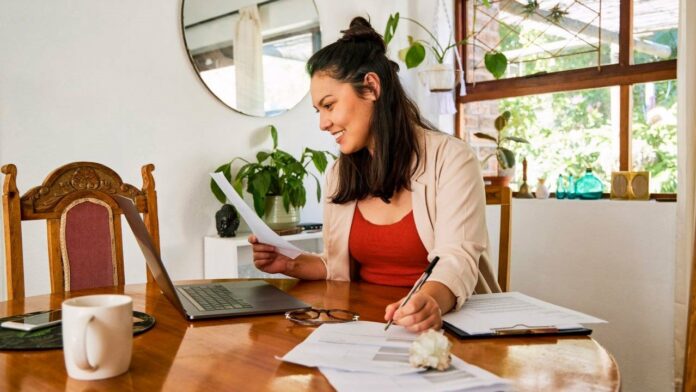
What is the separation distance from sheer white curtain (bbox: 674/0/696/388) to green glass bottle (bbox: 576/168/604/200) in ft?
1.63

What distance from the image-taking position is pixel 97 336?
2.52 ft

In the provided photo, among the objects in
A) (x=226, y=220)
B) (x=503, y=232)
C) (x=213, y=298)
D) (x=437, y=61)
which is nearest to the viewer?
(x=213, y=298)

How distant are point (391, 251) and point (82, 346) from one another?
0.90 metres

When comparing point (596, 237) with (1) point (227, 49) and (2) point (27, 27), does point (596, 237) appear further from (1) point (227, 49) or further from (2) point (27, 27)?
(2) point (27, 27)

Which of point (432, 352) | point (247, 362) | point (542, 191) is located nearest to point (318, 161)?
point (542, 191)

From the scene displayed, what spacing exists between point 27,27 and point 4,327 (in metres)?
1.63

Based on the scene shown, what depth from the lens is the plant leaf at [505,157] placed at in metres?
3.10

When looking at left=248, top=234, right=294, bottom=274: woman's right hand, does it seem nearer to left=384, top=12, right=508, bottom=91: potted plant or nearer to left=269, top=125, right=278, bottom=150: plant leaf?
left=269, top=125, right=278, bottom=150: plant leaf

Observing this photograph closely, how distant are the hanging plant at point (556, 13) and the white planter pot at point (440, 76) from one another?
55 cm

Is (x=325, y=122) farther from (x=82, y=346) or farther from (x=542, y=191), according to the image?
(x=542, y=191)

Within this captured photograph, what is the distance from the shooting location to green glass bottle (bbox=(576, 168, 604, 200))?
2.83 m

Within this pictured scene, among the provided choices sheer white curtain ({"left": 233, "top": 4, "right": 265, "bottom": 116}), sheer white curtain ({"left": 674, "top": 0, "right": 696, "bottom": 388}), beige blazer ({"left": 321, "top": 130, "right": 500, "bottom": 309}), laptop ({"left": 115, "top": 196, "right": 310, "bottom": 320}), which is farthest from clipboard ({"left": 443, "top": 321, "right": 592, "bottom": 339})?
sheer white curtain ({"left": 233, "top": 4, "right": 265, "bottom": 116})

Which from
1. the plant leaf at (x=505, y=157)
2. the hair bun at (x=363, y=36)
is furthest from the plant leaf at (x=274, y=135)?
the hair bun at (x=363, y=36)

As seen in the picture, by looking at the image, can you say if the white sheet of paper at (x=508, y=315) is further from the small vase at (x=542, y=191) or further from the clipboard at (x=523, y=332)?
the small vase at (x=542, y=191)
